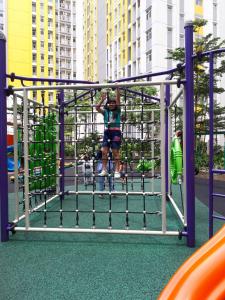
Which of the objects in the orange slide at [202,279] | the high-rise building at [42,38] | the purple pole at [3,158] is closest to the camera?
the orange slide at [202,279]

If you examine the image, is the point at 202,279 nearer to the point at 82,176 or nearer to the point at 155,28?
the point at 82,176

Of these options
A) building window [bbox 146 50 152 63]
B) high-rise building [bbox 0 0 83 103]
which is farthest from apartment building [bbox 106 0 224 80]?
high-rise building [bbox 0 0 83 103]

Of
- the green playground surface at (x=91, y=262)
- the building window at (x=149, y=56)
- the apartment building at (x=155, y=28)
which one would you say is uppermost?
the apartment building at (x=155, y=28)

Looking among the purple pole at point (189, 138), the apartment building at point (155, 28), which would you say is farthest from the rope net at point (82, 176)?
the apartment building at point (155, 28)

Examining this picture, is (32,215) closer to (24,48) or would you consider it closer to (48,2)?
(24,48)

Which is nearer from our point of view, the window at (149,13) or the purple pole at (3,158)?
the purple pole at (3,158)

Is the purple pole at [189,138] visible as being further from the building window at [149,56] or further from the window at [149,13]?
the window at [149,13]

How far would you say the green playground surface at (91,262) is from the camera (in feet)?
6.78

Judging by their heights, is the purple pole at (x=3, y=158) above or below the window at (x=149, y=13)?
below

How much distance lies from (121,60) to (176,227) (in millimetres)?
29781

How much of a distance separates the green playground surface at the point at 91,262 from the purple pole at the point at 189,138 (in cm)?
25

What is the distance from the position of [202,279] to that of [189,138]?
2.16 metres

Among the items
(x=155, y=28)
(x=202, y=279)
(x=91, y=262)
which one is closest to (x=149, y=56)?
(x=155, y=28)

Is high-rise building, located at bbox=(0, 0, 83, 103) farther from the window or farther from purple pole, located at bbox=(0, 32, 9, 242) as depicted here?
purple pole, located at bbox=(0, 32, 9, 242)
